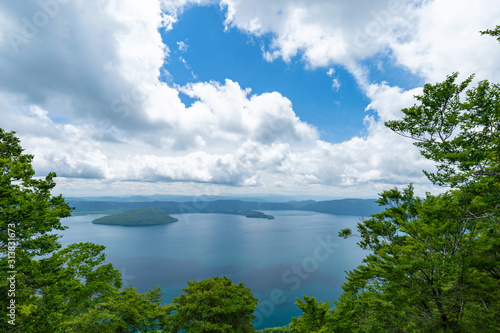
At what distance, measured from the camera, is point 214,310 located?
18.3 meters

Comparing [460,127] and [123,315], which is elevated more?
[460,127]

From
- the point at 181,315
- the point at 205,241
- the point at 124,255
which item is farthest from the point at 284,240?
the point at 181,315

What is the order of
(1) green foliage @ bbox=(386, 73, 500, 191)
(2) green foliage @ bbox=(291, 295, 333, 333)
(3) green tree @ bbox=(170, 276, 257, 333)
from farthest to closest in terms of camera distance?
(3) green tree @ bbox=(170, 276, 257, 333) → (2) green foliage @ bbox=(291, 295, 333, 333) → (1) green foliage @ bbox=(386, 73, 500, 191)

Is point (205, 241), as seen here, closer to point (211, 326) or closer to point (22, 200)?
point (211, 326)

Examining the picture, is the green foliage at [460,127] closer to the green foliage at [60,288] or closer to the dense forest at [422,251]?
the dense forest at [422,251]

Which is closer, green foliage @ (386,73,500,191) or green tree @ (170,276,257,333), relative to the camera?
green foliage @ (386,73,500,191)

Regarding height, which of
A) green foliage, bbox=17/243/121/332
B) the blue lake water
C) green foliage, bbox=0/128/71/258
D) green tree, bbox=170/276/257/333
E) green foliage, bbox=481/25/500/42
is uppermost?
green foliage, bbox=481/25/500/42

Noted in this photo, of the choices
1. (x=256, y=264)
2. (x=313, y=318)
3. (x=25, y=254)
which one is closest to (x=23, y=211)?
(x=25, y=254)

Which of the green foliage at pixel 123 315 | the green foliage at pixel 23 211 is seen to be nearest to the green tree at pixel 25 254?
the green foliage at pixel 23 211

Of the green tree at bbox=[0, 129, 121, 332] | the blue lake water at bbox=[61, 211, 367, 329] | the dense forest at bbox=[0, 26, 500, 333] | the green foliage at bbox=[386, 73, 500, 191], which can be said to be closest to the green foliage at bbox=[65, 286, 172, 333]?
the dense forest at bbox=[0, 26, 500, 333]

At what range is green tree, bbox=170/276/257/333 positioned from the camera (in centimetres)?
1834

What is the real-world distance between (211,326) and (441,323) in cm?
1704

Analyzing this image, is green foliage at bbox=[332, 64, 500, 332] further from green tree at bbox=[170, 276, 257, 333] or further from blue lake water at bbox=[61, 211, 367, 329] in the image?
blue lake water at bbox=[61, 211, 367, 329]

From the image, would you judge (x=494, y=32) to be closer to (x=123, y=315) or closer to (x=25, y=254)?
(x=25, y=254)
